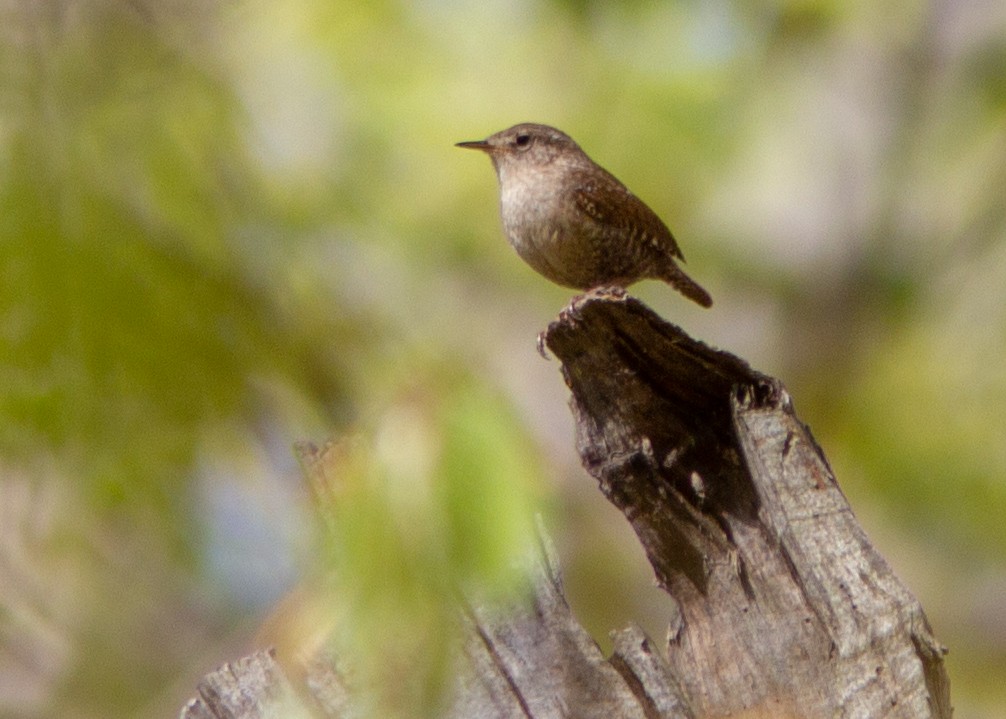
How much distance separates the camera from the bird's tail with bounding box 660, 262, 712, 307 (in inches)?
188

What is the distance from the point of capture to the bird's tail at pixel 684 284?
4770 millimetres

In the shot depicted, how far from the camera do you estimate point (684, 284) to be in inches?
191

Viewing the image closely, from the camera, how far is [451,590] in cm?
154

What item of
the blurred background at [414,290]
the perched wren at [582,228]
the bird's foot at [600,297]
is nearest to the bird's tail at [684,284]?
the perched wren at [582,228]

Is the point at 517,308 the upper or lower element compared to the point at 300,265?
upper

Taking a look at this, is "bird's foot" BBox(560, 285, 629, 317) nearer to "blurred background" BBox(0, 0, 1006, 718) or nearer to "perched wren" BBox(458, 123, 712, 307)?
"blurred background" BBox(0, 0, 1006, 718)

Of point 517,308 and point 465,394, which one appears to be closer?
point 465,394

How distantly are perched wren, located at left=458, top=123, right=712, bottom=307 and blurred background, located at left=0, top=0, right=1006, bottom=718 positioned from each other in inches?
20.2

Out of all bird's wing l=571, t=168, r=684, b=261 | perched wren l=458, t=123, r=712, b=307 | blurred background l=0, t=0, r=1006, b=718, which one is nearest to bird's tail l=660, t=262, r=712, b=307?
perched wren l=458, t=123, r=712, b=307

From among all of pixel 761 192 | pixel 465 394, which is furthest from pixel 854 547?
pixel 761 192

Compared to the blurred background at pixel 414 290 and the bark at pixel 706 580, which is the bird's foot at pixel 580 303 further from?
the blurred background at pixel 414 290

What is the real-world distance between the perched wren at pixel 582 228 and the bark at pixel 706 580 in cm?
137

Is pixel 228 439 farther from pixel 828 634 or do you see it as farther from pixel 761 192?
pixel 761 192

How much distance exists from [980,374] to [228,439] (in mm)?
5381
